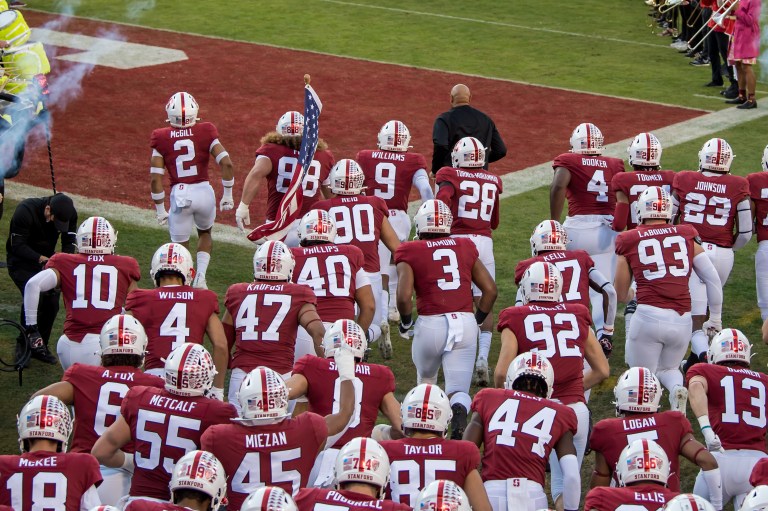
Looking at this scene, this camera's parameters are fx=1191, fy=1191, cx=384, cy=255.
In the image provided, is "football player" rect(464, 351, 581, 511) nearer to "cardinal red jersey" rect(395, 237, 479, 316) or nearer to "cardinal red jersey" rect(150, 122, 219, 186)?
"cardinal red jersey" rect(395, 237, 479, 316)

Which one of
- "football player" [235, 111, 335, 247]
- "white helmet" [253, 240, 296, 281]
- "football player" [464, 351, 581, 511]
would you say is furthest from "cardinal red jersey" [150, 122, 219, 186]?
"football player" [464, 351, 581, 511]

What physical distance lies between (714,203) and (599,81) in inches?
446

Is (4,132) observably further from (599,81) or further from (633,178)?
(599,81)

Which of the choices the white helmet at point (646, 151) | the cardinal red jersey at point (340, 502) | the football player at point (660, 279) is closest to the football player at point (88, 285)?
the cardinal red jersey at point (340, 502)

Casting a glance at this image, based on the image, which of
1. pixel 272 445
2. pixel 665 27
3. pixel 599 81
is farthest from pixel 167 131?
pixel 665 27

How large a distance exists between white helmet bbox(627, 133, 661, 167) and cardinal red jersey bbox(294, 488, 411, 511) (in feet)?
19.4

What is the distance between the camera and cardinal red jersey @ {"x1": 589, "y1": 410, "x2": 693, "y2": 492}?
23.3 ft

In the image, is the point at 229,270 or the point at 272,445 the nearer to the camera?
the point at 272,445

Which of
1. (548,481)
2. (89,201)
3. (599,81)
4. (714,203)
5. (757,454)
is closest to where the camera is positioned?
(757,454)

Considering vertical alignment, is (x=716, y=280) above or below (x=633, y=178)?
below

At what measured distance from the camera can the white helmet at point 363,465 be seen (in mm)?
5957

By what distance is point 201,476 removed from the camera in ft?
19.1

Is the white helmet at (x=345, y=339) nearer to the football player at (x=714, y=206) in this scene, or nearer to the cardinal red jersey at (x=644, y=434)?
the cardinal red jersey at (x=644, y=434)

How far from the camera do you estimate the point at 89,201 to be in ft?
48.2
